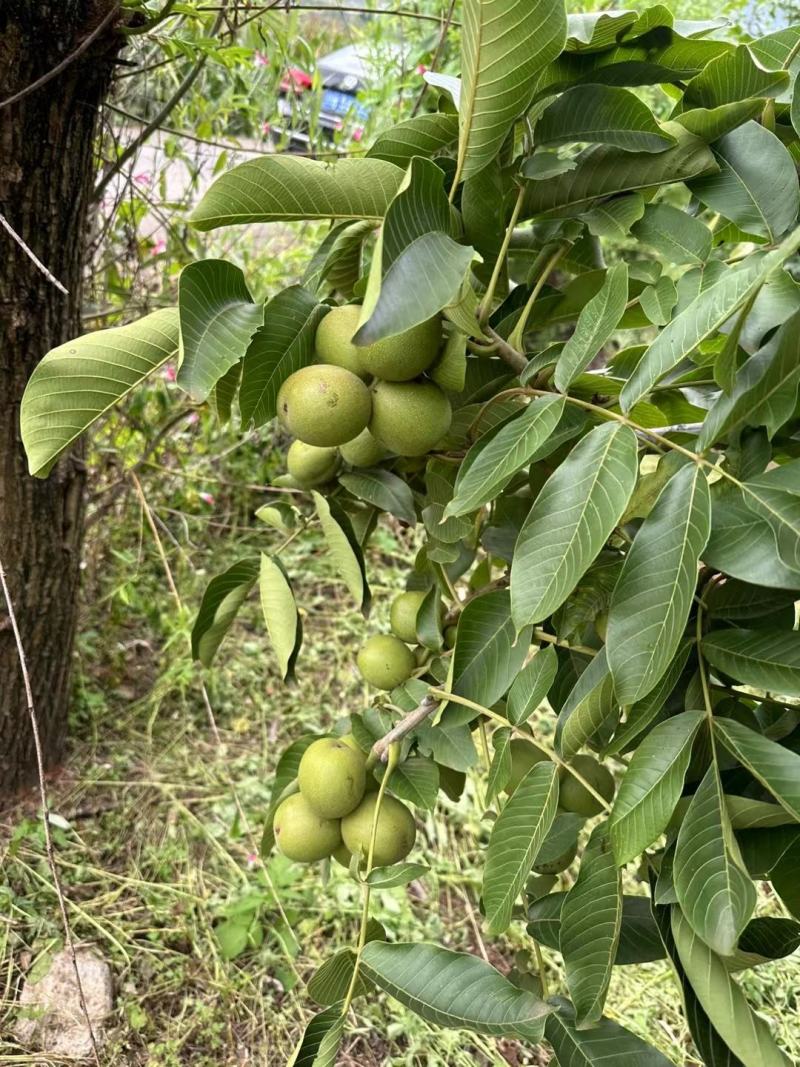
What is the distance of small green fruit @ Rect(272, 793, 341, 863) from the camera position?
0.78 m

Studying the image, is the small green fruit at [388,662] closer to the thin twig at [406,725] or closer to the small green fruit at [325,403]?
the thin twig at [406,725]

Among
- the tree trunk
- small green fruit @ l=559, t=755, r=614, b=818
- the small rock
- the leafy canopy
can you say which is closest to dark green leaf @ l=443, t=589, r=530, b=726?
the leafy canopy

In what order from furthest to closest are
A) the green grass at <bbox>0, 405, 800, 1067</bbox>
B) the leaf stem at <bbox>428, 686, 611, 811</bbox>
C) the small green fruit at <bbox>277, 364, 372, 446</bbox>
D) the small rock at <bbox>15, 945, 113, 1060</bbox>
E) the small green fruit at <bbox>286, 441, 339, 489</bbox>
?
the green grass at <bbox>0, 405, 800, 1067</bbox> < the small rock at <bbox>15, 945, 113, 1060</bbox> < the small green fruit at <bbox>286, 441, 339, 489</bbox> < the leaf stem at <bbox>428, 686, 611, 811</bbox> < the small green fruit at <bbox>277, 364, 372, 446</bbox>

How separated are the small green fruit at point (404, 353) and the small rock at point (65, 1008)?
1.10 metres

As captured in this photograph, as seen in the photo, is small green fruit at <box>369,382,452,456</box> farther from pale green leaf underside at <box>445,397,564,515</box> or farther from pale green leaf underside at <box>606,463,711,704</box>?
pale green leaf underside at <box>606,463,711,704</box>

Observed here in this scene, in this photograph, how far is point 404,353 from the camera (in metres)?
0.60

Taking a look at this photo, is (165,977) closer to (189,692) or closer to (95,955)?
(95,955)

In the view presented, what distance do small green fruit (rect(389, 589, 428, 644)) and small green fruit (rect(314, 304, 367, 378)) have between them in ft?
1.02

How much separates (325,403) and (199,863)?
127 cm

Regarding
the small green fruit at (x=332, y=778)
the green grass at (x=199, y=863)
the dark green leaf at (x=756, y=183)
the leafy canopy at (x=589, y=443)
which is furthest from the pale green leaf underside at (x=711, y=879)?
the green grass at (x=199, y=863)

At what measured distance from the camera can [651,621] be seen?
51 cm

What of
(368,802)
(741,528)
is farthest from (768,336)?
(368,802)

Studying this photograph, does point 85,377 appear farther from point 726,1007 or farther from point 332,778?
point 726,1007

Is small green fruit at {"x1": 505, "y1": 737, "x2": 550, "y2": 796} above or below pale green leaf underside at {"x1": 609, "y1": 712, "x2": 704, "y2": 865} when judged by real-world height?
below
